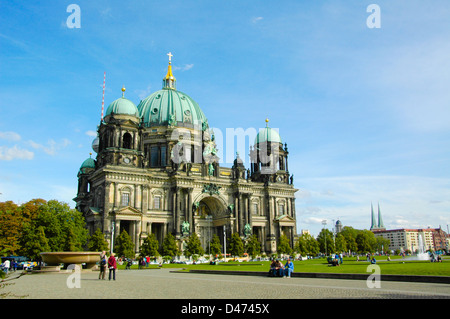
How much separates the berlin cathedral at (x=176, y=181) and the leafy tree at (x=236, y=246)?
2.67m

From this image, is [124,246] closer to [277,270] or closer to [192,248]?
[192,248]

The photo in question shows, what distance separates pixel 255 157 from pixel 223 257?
27.9 metres

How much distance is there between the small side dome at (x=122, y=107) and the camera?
73562mm

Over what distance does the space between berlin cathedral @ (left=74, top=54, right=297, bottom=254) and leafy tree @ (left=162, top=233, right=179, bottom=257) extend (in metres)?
3.87

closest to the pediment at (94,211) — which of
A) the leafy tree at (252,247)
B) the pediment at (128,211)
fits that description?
the pediment at (128,211)

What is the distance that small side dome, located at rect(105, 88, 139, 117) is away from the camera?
73562mm

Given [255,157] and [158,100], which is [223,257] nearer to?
[255,157]

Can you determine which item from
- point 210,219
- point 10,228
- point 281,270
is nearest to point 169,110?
point 210,219

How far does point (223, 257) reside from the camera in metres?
73.4

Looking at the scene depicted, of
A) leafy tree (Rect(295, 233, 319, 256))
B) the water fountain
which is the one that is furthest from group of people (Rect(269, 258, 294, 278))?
leafy tree (Rect(295, 233, 319, 256))

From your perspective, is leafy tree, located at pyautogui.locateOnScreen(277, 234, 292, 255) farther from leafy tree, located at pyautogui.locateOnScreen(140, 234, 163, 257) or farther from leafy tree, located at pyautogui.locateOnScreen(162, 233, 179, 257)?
leafy tree, located at pyautogui.locateOnScreen(140, 234, 163, 257)

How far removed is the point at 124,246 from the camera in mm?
61594

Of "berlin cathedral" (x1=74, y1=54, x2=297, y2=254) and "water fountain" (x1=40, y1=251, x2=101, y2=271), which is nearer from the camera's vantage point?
"water fountain" (x1=40, y1=251, x2=101, y2=271)
